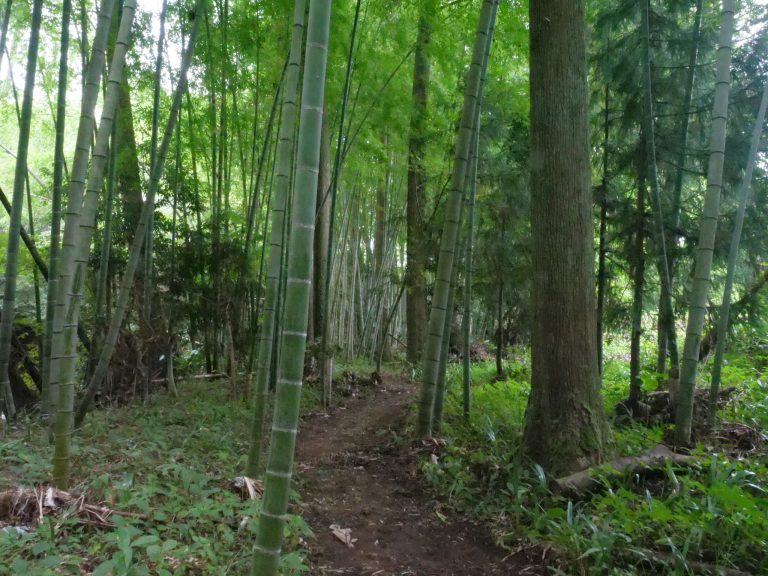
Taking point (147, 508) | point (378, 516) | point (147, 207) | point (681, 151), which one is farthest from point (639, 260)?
point (147, 508)

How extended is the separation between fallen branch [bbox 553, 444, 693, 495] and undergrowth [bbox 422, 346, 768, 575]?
0.05 meters

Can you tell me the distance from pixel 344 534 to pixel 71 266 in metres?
1.96

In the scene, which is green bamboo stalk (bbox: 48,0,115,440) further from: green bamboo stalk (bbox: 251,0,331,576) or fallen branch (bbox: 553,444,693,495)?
fallen branch (bbox: 553,444,693,495)

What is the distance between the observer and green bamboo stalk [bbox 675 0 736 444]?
3.00 metres

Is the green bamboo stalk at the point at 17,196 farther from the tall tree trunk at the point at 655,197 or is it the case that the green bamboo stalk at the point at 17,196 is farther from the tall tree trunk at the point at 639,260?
the tall tree trunk at the point at 639,260

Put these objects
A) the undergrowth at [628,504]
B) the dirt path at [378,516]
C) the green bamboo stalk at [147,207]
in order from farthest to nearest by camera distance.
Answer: the green bamboo stalk at [147,207], the dirt path at [378,516], the undergrowth at [628,504]

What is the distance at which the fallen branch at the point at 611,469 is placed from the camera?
2.98 m

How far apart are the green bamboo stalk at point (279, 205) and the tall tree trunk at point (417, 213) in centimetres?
471

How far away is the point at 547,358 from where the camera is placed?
3410 mm

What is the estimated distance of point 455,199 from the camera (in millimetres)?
3869

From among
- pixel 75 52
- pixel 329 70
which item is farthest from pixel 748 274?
pixel 75 52

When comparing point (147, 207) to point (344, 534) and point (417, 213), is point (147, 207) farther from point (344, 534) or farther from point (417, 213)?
point (417, 213)

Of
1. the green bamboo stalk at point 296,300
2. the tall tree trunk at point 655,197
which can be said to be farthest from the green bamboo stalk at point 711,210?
the green bamboo stalk at point 296,300

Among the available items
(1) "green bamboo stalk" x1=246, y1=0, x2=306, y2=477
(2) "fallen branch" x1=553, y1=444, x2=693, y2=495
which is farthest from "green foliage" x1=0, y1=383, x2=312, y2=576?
(2) "fallen branch" x1=553, y1=444, x2=693, y2=495
